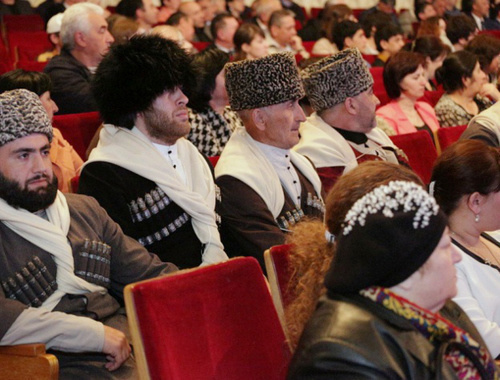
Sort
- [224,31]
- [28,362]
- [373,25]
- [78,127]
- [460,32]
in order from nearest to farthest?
[28,362], [78,127], [224,31], [460,32], [373,25]

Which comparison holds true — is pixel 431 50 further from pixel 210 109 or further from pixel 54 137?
pixel 54 137

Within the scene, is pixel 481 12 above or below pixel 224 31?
below

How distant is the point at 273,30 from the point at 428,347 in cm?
672

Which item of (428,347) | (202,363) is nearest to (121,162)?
(202,363)

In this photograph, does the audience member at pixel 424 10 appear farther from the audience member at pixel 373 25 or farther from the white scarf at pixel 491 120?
the white scarf at pixel 491 120

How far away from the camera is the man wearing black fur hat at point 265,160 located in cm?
306

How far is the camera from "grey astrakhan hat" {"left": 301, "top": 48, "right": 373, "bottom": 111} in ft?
12.3

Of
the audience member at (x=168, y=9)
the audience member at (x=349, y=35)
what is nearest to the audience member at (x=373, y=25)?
the audience member at (x=349, y=35)

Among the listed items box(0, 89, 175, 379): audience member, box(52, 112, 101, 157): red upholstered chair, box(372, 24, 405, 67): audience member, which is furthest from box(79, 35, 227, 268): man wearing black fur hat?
box(372, 24, 405, 67): audience member

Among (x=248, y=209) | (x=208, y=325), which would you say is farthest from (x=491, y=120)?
(x=208, y=325)

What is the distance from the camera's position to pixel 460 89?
544cm

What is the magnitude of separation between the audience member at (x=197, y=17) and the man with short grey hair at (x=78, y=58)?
8.54ft

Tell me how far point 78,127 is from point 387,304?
2789 millimetres

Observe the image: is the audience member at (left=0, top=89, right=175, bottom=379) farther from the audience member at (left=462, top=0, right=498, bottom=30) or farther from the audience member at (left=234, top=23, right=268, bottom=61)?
the audience member at (left=462, top=0, right=498, bottom=30)
